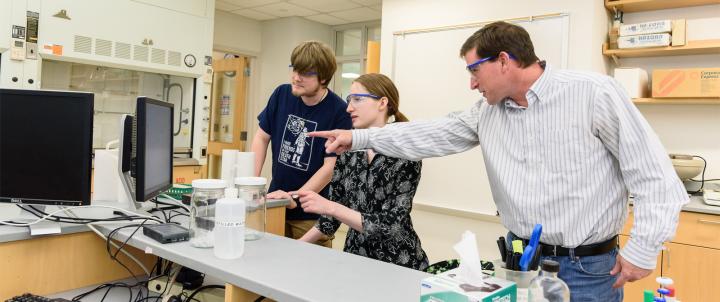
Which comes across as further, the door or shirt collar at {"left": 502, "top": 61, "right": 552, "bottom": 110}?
the door

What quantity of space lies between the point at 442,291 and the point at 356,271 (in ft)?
1.30

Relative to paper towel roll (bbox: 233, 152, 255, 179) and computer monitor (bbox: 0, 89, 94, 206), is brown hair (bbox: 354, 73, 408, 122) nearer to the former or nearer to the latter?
paper towel roll (bbox: 233, 152, 255, 179)

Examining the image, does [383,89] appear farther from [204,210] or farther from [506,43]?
[204,210]

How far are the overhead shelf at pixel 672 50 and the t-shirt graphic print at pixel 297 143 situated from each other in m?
2.26

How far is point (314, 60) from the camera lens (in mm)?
2021

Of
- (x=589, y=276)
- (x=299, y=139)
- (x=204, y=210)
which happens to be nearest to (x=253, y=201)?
(x=204, y=210)

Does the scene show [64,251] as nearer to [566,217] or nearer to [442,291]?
[442,291]

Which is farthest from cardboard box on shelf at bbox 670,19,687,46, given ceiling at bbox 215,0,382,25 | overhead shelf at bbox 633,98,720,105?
ceiling at bbox 215,0,382,25

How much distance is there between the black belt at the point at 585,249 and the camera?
134 centimetres

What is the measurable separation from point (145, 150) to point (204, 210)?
276 millimetres

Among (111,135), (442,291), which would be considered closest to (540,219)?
(442,291)

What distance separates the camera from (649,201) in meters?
1.22

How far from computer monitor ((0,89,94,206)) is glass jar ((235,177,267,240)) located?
0.46 metres

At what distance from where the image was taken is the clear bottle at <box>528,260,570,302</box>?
2.57ft
